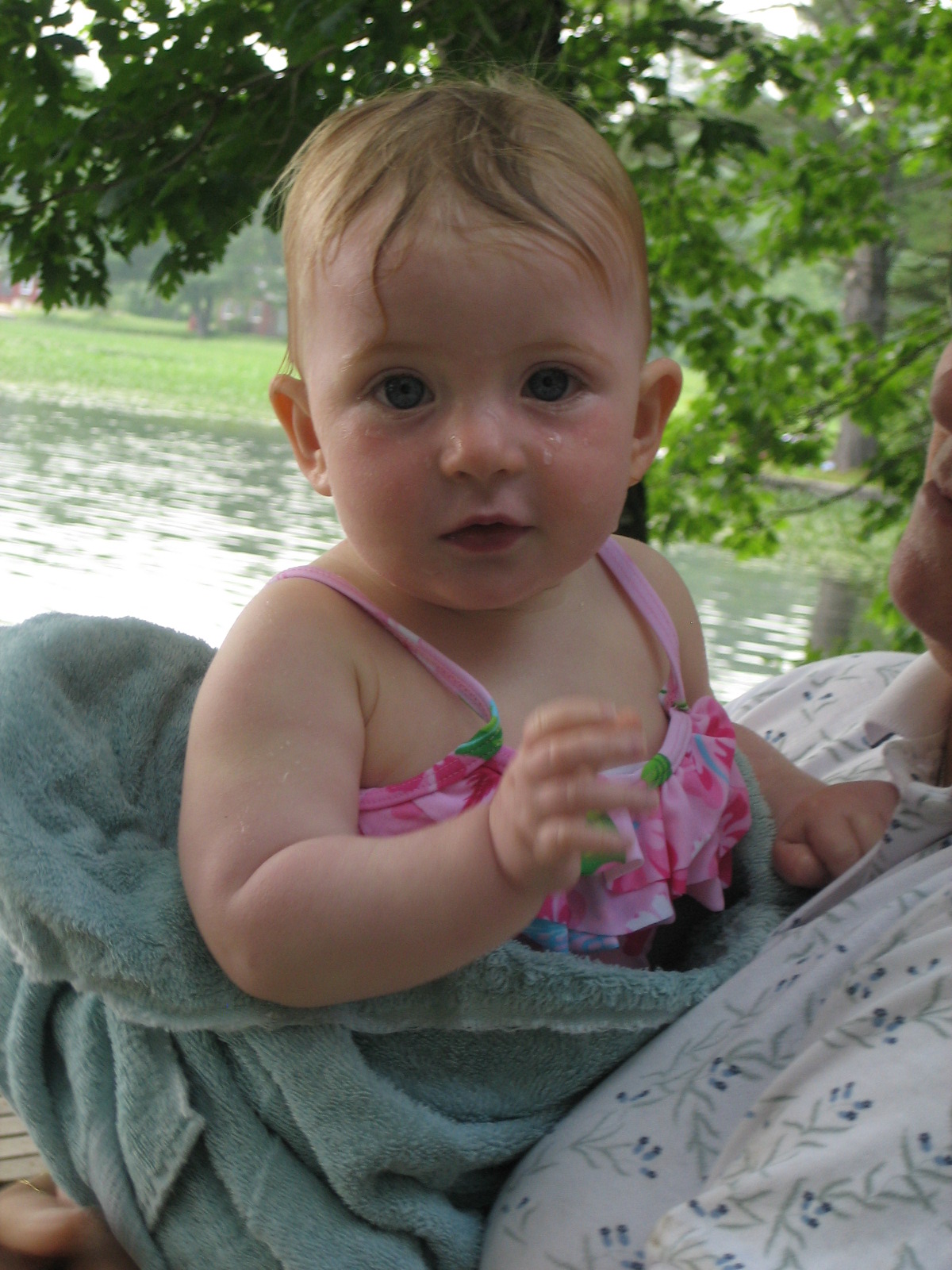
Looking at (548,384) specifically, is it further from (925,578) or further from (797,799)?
(797,799)

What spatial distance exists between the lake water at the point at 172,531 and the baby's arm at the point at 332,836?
2.82m

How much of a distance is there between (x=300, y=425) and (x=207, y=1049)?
56 cm

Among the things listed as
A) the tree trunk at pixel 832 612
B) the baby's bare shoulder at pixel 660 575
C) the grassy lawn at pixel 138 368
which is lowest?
the tree trunk at pixel 832 612

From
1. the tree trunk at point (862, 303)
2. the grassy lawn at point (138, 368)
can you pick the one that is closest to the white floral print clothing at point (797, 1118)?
the grassy lawn at point (138, 368)

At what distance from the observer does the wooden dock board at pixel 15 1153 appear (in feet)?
4.05

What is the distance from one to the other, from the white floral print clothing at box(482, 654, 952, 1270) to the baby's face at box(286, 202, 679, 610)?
412 millimetres

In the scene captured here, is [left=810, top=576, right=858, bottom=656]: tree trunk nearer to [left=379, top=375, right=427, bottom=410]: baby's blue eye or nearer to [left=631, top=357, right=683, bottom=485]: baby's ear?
[left=631, top=357, right=683, bottom=485]: baby's ear

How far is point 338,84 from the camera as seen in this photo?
2270 millimetres

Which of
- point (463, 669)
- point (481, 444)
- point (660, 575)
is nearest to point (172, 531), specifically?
point (660, 575)

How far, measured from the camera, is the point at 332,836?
897 millimetres

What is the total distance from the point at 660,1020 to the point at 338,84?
1.88 m

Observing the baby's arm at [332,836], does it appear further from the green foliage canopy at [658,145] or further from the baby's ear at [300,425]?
the green foliage canopy at [658,145]

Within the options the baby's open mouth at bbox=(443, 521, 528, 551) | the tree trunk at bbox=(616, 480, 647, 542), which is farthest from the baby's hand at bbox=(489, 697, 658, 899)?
the tree trunk at bbox=(616, 480, 647, 542)

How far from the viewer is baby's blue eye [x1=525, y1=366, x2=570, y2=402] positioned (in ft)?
3.31
